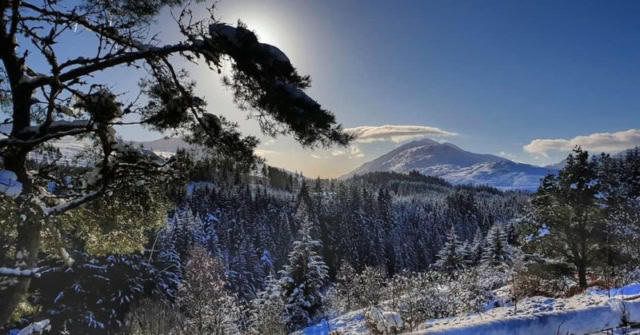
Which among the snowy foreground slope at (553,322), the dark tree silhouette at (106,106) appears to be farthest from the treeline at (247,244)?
the snowy foreground slope at (553,322)

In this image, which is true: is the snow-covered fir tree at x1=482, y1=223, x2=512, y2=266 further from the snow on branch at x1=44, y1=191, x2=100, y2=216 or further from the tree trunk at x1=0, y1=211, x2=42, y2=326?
the tree trunk at x1=0, y1=211, x2=42, y2=326

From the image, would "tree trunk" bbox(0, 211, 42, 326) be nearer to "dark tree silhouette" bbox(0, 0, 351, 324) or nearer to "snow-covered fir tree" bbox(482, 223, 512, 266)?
"dark tree silhouette" bbox(0, 0, 351, 324)

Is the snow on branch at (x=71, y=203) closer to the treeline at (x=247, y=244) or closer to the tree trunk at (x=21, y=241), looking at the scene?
the tree trunk at (x=21, y=241)

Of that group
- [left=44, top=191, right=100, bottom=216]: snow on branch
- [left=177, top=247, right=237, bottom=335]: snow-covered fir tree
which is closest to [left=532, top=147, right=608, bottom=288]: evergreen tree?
[left=177, top=247, right=237, bottom=335]: snow-covered fir tree

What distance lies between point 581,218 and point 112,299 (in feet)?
84.2

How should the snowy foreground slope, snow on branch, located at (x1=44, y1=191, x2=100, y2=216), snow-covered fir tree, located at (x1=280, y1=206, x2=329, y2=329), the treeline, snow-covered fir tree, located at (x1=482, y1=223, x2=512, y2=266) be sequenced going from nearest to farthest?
the snowy foreground slope, snow on branch, located at (x1=44, y1=191, x2=100, y2=216), the treeline, snow-covered fir tree, located at (x1=280, y1=206, x2=329, y2=329), snow-covered fir tree, located at (x1=482, y1=223, x2=512, y2=266)

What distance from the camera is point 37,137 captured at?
15.5 ft

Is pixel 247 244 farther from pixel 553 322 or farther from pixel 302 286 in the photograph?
pixel 553 322

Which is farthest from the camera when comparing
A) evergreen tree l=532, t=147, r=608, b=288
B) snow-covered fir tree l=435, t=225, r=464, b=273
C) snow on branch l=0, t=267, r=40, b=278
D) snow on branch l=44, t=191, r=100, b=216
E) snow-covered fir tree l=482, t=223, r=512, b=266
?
snow-covered fir tree l=435, t=225, r=464, b=273

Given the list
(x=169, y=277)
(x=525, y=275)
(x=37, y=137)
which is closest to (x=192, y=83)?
(x=37, y=137)

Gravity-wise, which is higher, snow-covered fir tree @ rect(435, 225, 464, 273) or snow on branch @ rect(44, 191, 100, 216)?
snow on branch @ rect(44, 191, 100, 216)

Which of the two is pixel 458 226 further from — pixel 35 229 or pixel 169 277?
pixel 35 229

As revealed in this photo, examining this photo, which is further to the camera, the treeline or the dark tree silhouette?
the treeline

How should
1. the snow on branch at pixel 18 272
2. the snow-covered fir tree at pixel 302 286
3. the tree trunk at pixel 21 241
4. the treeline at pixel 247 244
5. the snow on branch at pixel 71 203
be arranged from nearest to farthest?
the snow on branch at pixel 18 272 < the tree trunk at pixel 21 241 < the snow on branch at pixel 71 203 < the treeline at pixel 247 244 < the snow-covered fir tree at pixel 302 286
